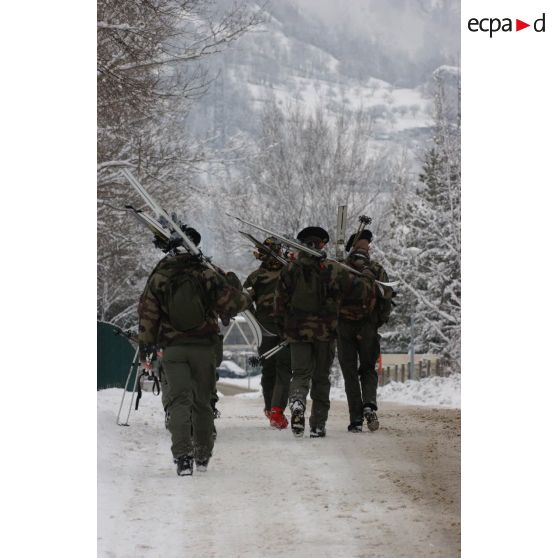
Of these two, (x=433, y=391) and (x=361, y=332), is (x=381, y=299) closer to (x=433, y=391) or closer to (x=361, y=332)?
(x=433, y=391)

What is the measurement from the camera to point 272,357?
8.60 meters

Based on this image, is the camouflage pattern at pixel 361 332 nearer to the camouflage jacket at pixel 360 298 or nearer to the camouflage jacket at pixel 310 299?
the camouflage jacket at pixel 360 298

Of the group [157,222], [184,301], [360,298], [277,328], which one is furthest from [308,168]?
[277,328]

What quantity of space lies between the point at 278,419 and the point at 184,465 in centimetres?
187

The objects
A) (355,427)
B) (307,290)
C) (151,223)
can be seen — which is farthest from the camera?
(307,290)

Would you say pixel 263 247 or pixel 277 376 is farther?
pixel 277 376

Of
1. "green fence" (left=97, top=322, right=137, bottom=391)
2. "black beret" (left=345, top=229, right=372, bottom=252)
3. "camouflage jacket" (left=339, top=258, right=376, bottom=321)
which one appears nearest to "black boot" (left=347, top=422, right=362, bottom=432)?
"camouflage jacket" (left=339, top=258, right=376, bottom=321)

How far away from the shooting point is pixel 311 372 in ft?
26.9

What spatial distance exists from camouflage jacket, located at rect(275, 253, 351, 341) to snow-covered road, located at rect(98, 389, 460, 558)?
1.09 metres

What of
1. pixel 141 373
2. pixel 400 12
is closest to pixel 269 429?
pixel 141 373

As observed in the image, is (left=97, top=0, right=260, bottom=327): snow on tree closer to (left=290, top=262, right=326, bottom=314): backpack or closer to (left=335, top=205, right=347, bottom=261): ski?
(left=335, top=205, right=347, bottom=261): ski

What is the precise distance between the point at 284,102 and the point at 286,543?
238cm

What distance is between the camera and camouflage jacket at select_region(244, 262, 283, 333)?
8133 millimetres
